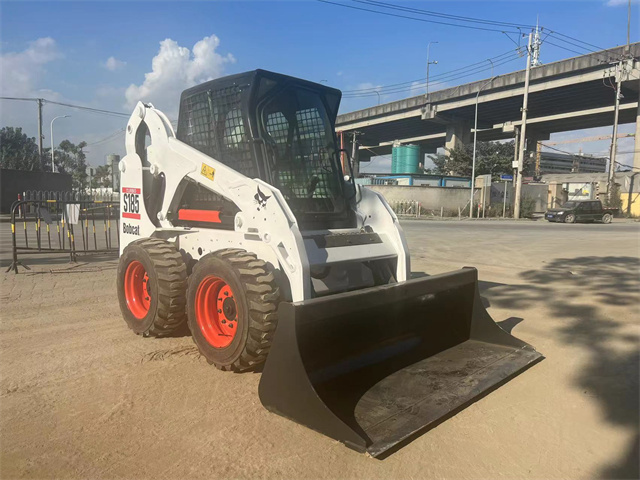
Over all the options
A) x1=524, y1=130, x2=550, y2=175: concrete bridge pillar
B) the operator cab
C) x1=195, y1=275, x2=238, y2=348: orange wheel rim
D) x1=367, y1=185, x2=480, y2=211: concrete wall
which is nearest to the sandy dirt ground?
x1=195, y1=275, x2=238, y2=348: orange wheel rim

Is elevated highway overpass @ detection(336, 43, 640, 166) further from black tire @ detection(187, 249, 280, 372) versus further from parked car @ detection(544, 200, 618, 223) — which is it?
black tire @ detection(187, 249, 280, 372)

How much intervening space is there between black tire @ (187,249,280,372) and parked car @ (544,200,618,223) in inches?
1287

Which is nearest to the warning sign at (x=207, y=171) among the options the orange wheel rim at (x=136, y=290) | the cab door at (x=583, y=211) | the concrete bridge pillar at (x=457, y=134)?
the orange wheel rim at (x=136, y=290)

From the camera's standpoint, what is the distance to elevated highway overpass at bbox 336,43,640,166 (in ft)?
134

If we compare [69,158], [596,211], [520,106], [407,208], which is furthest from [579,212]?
[69,158]

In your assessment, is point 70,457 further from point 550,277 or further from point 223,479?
point 550,277

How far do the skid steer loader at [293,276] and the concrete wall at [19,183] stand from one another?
28475 millimetres

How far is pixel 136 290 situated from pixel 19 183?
29.6m

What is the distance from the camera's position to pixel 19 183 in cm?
2964

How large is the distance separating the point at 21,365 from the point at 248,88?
11.1 ft

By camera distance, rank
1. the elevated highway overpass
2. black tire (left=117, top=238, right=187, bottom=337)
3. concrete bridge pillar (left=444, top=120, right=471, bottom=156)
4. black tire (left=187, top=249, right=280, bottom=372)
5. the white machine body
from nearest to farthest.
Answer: black tire (left=187, top=249, right=280, bottom=372), the white machine body, black tire (left=117, top=238, right=187, bottom=337), the elevated highway overpass, concrete bridge pillar (left=444, top=120, right=471, bottom=156)

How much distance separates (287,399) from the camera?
10.8 feet

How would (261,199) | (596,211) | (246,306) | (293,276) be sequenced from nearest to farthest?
(246,306)
(293,276)
(261,199)
(596,211)

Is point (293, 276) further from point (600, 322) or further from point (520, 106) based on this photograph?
point (520, 106)
